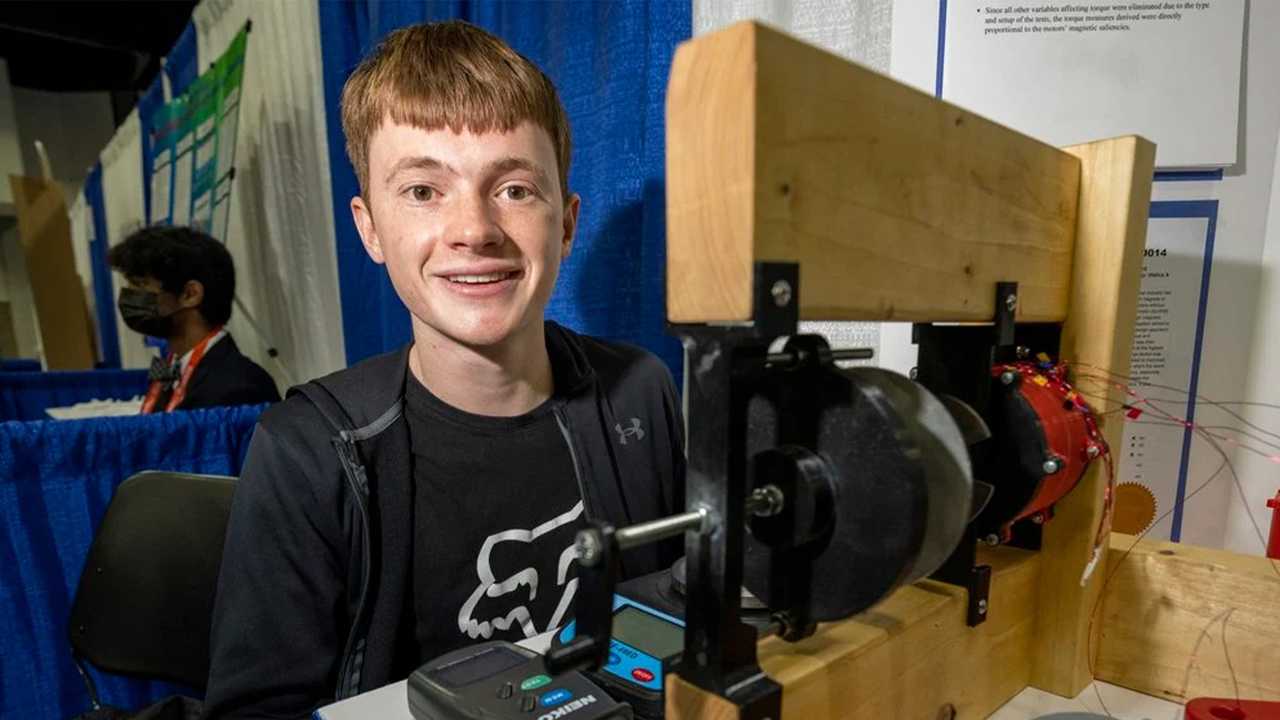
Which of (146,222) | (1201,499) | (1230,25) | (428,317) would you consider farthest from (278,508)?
(146,222)

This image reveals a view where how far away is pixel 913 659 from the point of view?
1.71 feet

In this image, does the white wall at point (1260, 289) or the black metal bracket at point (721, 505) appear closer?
the black metal bracket at point (721, 505)

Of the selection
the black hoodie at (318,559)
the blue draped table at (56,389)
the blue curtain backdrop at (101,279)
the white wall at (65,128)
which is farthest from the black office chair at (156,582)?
the white wall at (65,128)

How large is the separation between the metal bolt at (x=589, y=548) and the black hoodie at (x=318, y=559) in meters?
0.56

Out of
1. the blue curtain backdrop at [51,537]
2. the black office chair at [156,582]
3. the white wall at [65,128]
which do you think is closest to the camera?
the black office chair at [156,582]

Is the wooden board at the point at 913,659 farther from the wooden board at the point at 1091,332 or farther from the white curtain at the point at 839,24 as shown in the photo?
the white curtain at the point at 839,24

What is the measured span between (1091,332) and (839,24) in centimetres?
59

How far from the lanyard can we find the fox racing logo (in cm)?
180

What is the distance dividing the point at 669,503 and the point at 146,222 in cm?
477

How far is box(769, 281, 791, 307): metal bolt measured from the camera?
36 centimetres

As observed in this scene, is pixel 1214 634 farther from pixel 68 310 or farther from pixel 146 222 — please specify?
pixel 68 310

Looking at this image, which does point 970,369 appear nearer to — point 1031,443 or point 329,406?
point 1031,443

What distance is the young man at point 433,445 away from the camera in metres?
0.79

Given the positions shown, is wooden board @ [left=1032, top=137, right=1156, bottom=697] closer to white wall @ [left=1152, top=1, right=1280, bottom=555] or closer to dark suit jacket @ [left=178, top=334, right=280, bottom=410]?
white wall @ [left=1152, top=1, right=1280, bottom=555]
